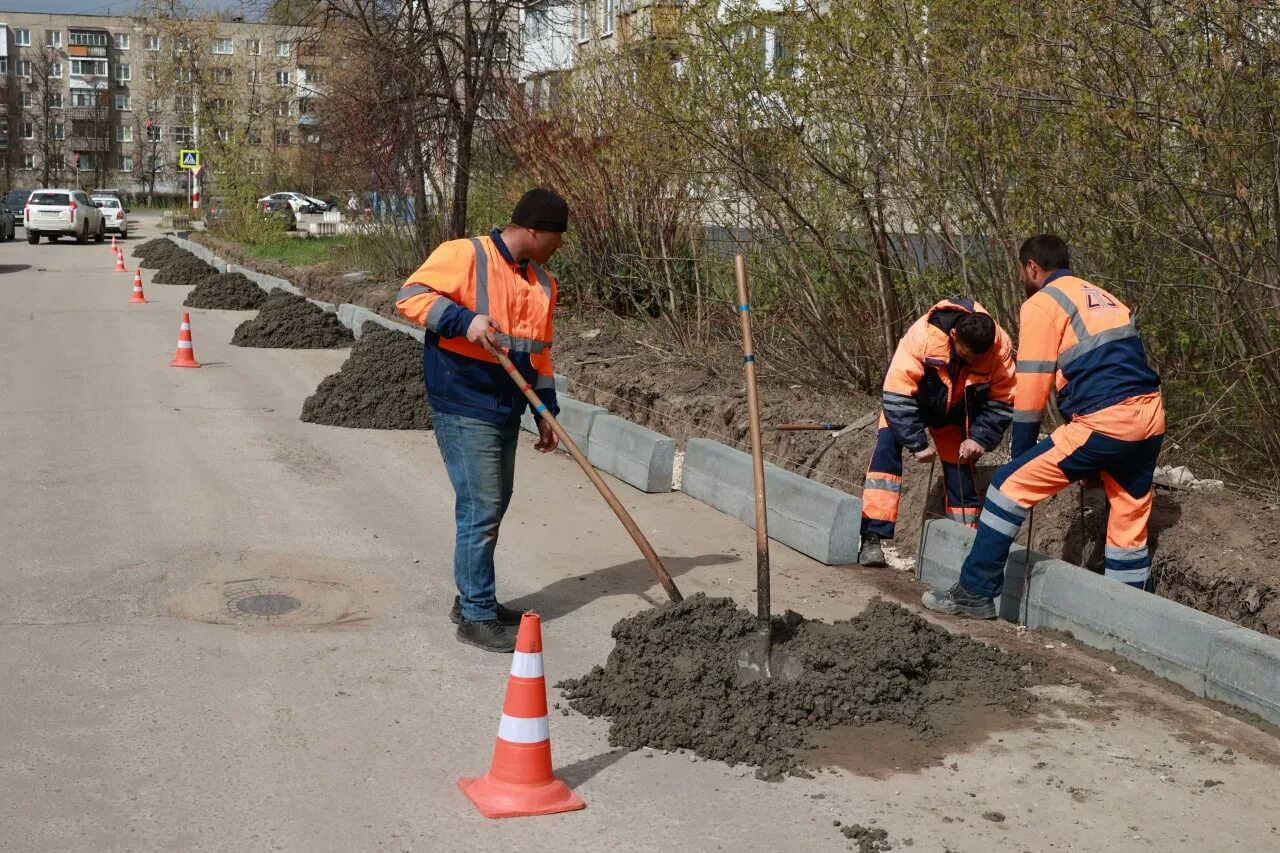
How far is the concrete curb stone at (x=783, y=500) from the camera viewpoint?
301 inches

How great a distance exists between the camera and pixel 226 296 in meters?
21.8

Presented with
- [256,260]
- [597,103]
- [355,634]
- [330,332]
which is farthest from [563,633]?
[256,260]

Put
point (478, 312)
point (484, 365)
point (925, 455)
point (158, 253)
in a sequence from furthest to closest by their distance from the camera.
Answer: point (158, 253) < point (925, 455) < point (484, 365) < point (478, 312)

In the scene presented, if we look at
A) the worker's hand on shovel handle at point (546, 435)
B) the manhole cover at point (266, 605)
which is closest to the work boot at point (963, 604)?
the worker's hand on shovel handle at point (546, 435)

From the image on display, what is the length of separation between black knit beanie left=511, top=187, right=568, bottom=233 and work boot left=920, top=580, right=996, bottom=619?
2521 millimetres

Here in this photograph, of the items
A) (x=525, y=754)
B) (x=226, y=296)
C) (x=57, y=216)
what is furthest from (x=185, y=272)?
(x=525, y=754)

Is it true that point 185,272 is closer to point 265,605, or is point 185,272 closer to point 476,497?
point 265,605

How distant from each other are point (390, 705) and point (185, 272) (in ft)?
79.8

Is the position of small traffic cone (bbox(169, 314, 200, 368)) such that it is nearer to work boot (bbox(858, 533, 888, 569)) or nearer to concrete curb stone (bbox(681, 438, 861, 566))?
concrete curb stone (bbox(681, 438, 861, 566))

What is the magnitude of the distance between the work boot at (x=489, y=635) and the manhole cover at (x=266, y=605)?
0.91m

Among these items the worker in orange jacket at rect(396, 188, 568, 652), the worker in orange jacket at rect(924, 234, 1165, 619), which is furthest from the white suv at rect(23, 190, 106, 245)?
the worker in orange jacket at rect(924, 234, 1165, 619)

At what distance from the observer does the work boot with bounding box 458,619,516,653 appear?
19.7 feet

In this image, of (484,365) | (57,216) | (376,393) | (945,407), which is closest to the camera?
(484,365)

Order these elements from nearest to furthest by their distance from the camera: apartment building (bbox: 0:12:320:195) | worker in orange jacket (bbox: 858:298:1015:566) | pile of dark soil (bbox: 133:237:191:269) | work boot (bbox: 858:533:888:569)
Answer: worker in orange jacket (bbox: 858:298:1015:566) → work boot (bbox: 858:533:888:569) → pile of dark soil (bbox: 133:237:191:269) → apartment building (bbox: 0:12:320:195)
